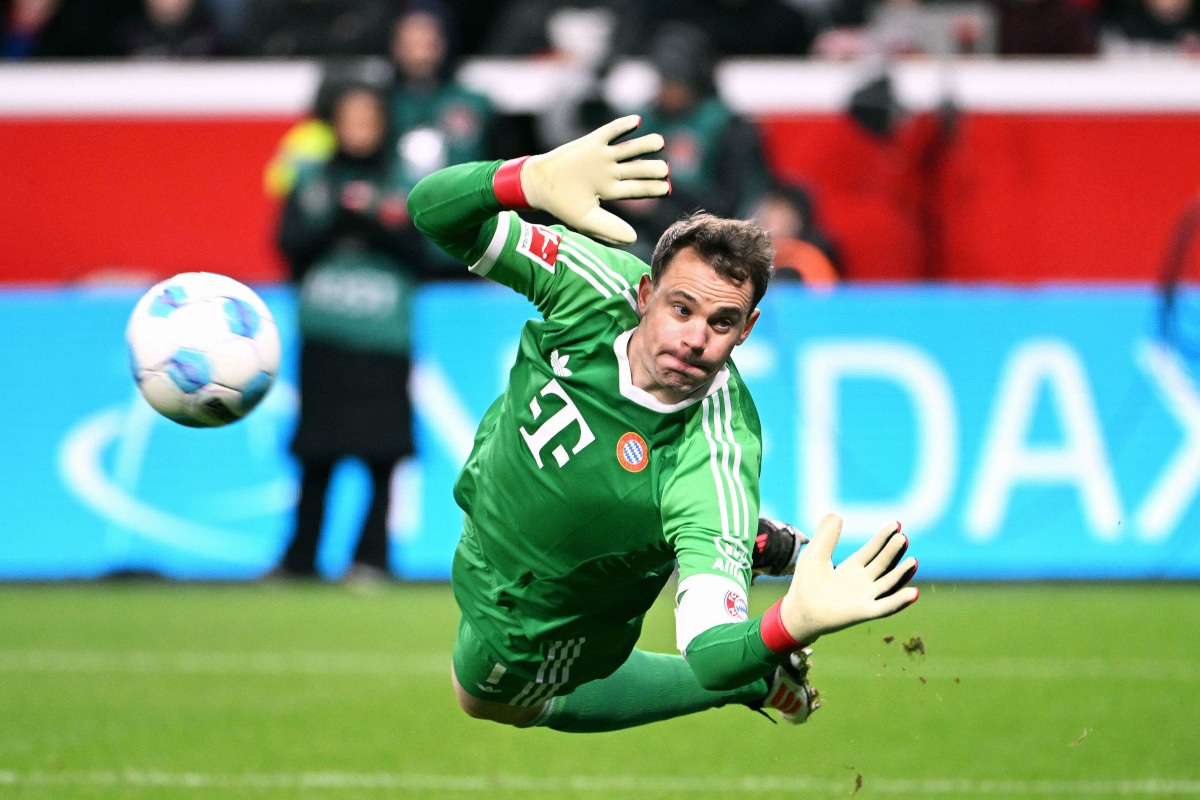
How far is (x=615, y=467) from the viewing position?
4531mm

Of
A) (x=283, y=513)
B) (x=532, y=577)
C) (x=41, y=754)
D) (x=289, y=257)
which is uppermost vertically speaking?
(x=532, y=577)

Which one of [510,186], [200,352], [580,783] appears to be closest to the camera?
[510,186]

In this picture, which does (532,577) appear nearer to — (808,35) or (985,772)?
(985,772)

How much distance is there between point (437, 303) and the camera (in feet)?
34.4

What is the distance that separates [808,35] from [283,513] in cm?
604

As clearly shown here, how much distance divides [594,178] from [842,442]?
6.13 m

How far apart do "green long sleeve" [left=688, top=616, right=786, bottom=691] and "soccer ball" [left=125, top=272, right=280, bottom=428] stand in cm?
181

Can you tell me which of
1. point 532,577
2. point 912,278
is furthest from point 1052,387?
point 532,577

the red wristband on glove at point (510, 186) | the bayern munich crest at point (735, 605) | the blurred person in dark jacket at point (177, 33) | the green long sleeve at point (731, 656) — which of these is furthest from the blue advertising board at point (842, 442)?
the green long sleeve at point (731, 656)

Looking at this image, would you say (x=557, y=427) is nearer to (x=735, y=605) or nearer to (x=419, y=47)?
(x=735, y=605)

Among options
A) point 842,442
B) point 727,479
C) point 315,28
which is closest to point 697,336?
point 727,479

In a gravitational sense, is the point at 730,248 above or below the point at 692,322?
above

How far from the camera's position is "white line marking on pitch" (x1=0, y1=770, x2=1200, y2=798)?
5672 millimetres

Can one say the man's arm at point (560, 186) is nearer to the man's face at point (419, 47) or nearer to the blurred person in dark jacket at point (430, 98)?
the blurred person in dark jacket at point (430, 98)
